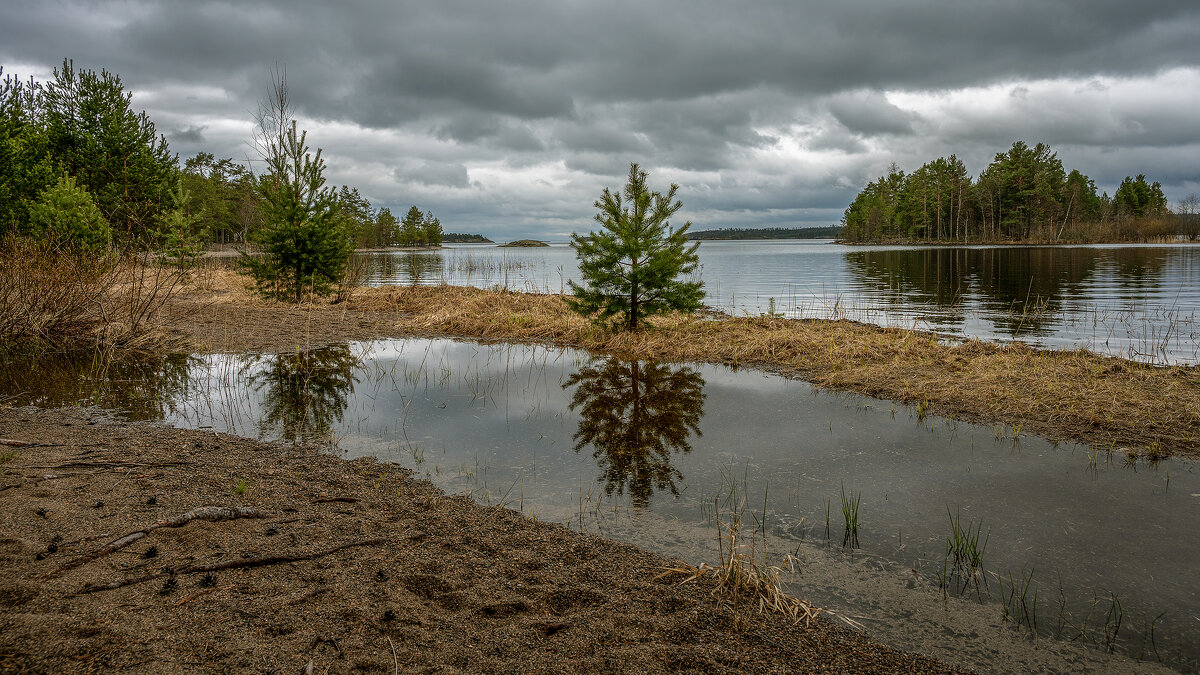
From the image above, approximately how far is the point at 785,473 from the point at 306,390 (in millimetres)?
7201

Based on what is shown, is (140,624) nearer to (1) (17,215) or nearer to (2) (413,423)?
(2) (413,423)

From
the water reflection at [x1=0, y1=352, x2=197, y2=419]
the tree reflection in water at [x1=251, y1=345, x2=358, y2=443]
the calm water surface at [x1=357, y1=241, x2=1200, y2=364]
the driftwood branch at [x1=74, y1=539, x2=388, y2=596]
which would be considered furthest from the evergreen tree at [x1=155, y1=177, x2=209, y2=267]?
the driftwood branch at [x1=74, y1=539, x2=388, y2=596]

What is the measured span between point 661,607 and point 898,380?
7.74m

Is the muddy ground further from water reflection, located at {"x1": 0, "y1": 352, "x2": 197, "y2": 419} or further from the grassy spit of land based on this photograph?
the grassy spit of land

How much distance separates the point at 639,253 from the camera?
13.2m

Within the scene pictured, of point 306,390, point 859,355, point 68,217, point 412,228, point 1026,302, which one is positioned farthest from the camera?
point 412,228

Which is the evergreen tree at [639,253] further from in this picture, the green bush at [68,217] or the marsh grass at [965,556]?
the green bush at [68,217]

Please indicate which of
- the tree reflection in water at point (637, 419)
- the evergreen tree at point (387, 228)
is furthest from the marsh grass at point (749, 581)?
the evergreen tree at point (387, 228)

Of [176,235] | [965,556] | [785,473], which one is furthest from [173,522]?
[176,235]

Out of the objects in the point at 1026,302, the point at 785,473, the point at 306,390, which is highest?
the point at 1026,302

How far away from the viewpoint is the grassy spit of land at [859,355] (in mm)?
7613

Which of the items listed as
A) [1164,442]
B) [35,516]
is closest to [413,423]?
[35,516]

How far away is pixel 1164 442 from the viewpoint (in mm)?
6844

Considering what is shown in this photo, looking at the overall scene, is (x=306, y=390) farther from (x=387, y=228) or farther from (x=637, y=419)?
(x=387, y=228)
